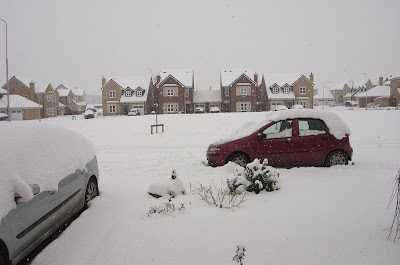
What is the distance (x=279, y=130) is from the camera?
819cm

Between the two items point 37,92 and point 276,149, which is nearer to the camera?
point 276,149

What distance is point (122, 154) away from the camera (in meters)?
12.7

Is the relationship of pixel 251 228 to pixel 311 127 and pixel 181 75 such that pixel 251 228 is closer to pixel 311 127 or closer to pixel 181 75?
pixel 311 127

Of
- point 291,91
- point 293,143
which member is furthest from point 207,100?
point 293,143

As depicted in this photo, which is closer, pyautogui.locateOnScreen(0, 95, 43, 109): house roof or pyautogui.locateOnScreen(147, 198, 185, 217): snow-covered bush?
pyautogui.locateOnScreen(147, 198, 185, 217): snow-covered bush

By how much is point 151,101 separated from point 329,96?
2834 inches

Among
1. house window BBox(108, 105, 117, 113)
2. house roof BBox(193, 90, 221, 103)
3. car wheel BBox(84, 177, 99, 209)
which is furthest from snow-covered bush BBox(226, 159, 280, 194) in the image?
house window BBox(108, 105, 117, 113)

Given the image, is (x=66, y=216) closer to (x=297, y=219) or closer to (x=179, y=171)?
(x=297, y=219)

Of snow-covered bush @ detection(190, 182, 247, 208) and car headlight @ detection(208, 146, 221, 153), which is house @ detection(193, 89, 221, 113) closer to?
car headlight @ detection(208, 146, 221, 153)

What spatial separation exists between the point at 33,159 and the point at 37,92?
65673 mm

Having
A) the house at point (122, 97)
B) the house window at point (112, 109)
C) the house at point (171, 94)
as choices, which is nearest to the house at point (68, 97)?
the house window at point (112, 109)

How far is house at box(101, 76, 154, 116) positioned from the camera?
174 feet

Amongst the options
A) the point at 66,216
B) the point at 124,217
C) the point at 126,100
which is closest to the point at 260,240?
the point at 124,217

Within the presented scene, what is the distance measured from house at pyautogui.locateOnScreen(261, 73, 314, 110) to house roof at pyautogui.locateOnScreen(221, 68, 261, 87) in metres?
3.92
